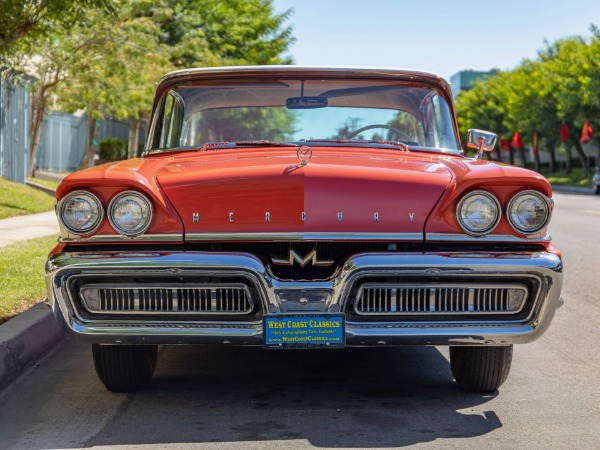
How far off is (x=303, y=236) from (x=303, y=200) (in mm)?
165

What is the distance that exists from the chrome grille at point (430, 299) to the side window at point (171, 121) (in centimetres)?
207

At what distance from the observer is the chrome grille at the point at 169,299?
4.66m

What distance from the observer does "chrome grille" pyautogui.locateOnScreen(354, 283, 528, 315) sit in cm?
465

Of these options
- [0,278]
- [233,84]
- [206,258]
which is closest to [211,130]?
[233,84]

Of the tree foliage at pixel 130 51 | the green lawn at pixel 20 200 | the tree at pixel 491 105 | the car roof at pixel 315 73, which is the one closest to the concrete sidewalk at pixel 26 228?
the green lawn at pixel 20 200

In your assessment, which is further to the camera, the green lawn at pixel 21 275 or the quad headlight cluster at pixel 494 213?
the green lawn at pixel 21 275

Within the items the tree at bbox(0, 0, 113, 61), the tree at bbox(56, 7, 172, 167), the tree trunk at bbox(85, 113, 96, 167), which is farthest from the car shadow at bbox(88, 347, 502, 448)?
the tree trunk at bbox(85, 113, 96, 167)

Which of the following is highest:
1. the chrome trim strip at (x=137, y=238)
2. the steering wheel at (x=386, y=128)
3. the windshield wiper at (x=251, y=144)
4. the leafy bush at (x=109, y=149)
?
the steering wheel at (x=386, y=128)

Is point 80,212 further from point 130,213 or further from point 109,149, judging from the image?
point 109,149

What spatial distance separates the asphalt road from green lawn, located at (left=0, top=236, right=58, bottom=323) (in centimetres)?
87

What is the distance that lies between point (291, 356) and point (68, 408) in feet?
5.23

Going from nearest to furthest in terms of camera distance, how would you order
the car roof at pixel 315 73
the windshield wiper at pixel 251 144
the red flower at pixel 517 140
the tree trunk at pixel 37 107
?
1. the windshield wiper at pixel 251 144
2. the car roof at pixel 315 73
3. the tree trunk at pixel 37 107
4. the red flower at pixel 517 140

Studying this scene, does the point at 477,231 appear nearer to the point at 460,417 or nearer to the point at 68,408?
the point at 460,417

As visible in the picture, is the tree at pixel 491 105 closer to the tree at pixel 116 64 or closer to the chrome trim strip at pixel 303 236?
the tree at pixel 116 64
